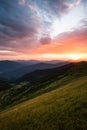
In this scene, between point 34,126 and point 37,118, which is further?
point 37,118

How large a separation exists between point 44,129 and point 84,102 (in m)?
8.15

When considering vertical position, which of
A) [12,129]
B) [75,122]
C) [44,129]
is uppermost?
[75,122]

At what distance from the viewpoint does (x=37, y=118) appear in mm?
26750

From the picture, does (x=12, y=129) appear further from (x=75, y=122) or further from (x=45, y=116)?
(x=75, y=122)

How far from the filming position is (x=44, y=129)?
22172 millimetres

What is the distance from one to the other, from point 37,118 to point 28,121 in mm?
1522

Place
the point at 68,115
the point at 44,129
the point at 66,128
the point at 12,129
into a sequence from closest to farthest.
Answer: the point at 66,128 → the point at 44,129 → the point at 68,115 → the point at 12,129

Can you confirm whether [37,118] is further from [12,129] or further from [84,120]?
[84,120]

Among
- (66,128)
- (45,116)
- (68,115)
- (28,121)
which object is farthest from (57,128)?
(28,121)

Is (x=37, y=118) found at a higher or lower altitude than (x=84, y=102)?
lower

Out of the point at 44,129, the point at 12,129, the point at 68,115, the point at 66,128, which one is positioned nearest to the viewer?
the point at 66,128

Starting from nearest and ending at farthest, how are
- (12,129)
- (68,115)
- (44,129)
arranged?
1. (44,129)
2. (68,115)
3. (12,129)

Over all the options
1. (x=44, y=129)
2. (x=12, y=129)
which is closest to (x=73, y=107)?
(x=44, y=129)

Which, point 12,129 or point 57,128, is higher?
point 57,128
